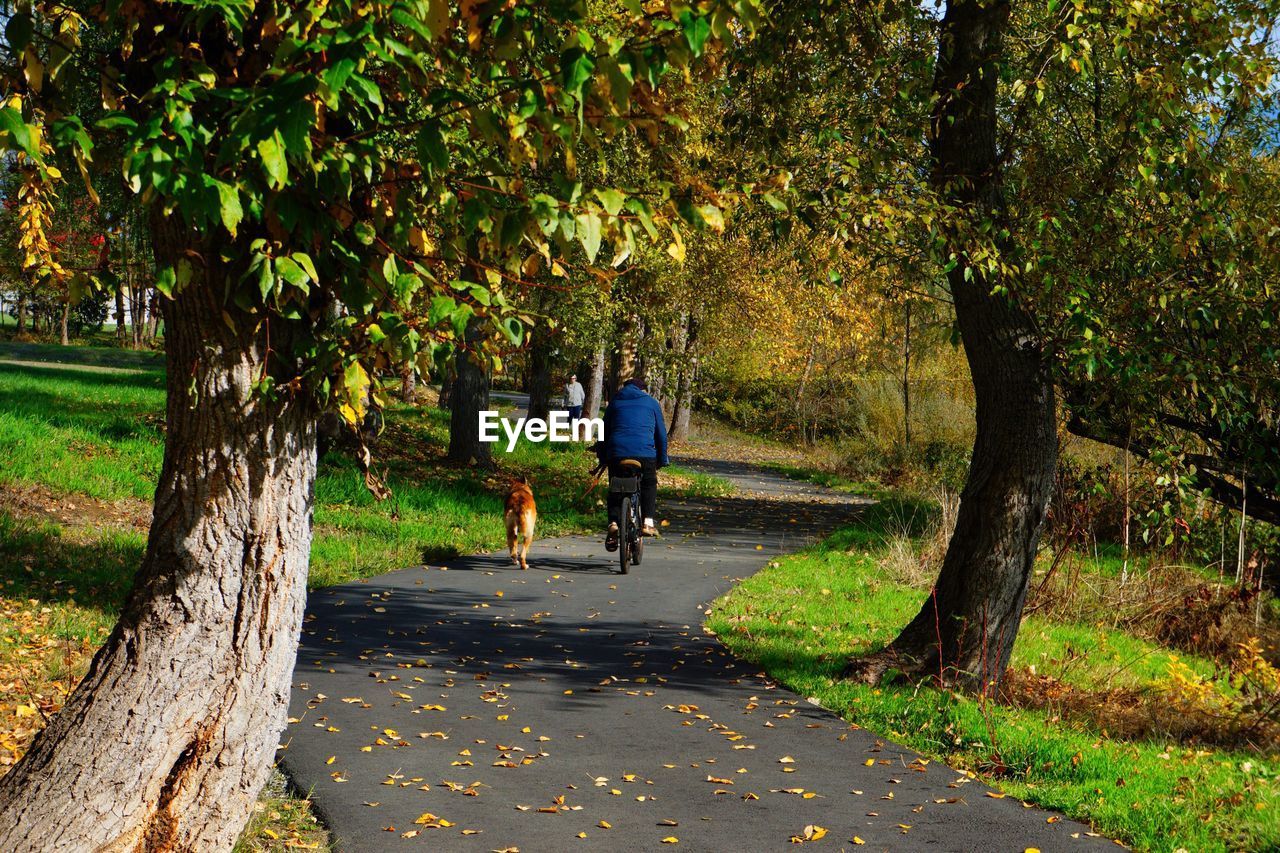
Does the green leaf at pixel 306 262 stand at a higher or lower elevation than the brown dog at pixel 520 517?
higher

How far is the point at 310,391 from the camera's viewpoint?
164 inches

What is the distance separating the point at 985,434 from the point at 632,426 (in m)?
5.54

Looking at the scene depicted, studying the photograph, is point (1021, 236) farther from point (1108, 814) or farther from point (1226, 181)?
point (1108, 814)

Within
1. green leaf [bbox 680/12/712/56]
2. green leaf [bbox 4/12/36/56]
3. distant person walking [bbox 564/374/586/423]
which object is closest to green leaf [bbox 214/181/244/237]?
Result: green leaf [bbox 4/12/36/56]

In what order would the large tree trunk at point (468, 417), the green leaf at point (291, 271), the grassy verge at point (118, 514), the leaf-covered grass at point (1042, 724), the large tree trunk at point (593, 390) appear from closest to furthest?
the green leaf at point (291, 271), the leaf-covered grass at point (1042, 724), the grassy verge at point (118, 514), the large tree trunk at point (468, 417), the large tree trunk at point (593, 390)

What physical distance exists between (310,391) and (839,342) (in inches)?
1383

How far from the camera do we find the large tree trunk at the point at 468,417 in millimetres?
20391

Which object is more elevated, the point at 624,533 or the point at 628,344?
the point at 628,344

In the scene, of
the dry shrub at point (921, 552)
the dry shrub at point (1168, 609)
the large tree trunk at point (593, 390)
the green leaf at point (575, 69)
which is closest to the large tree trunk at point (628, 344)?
the large tree trunk at point (593, 390)

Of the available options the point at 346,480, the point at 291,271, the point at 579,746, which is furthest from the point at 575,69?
the point at 346,480

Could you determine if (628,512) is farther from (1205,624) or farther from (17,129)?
(17,129)

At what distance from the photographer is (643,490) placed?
44.0ft

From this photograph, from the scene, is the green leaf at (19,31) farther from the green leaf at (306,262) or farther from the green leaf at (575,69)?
the green leaf at (575,69)

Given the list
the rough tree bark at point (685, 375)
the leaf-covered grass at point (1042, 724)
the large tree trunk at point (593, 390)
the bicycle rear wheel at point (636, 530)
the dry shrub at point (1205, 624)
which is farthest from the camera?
the large tree trunk at point (593, 390)
